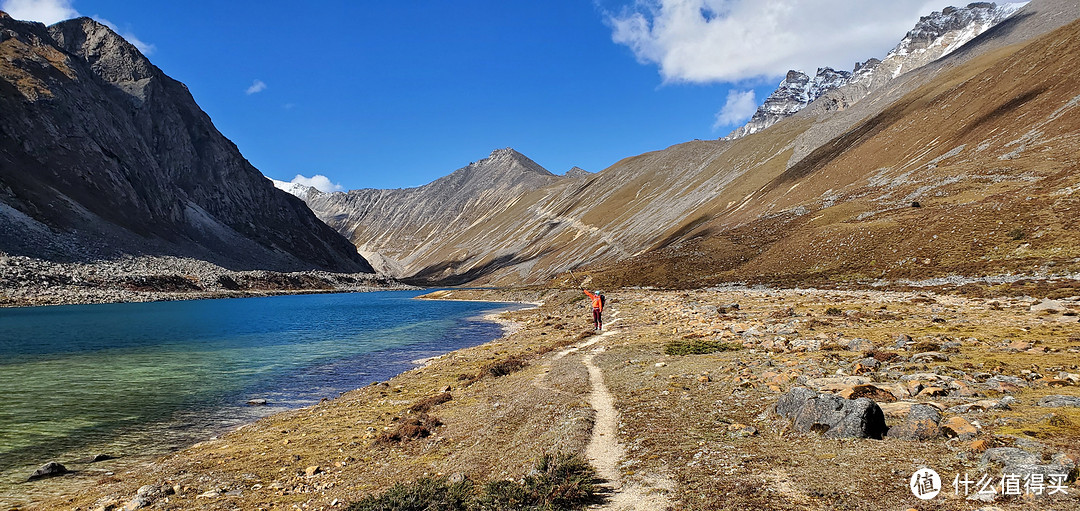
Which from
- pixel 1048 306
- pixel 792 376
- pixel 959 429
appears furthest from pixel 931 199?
pixel 959 429

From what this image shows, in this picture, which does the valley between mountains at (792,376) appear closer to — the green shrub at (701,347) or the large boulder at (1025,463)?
the large boulder at (1025,463)

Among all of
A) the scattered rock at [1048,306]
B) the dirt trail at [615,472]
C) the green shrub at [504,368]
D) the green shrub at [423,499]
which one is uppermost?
the scattered rock at [1048,306]

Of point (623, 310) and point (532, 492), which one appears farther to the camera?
point (623, 310)

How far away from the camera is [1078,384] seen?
12477 mm

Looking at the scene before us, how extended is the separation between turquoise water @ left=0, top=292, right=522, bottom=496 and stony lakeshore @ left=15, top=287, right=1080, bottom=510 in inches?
113

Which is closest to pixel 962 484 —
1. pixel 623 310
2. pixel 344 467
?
pixel 344 467

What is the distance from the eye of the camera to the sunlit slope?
47512mm

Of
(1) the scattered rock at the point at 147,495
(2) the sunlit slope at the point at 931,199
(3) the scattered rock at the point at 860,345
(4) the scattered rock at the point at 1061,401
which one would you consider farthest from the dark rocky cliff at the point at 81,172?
(4) the scattered rock at the point at 1061,401

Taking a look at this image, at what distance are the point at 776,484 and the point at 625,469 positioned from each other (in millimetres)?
3013

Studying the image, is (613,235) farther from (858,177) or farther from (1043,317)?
(1043,317)

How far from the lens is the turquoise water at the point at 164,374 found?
1906 centimetres

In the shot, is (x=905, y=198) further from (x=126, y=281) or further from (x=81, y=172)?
(x=81, y=172)

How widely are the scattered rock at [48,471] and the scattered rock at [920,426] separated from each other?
862 inches

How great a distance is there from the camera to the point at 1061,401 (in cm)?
1084
